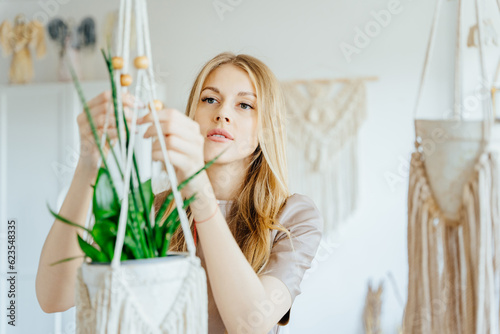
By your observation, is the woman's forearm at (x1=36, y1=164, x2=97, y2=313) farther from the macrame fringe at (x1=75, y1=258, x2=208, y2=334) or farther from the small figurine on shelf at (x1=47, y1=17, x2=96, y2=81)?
the small figurine on shelf at (x1=47, y1=17, x2=96, y2=81)

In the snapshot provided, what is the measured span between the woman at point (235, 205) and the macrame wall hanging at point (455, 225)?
0.27 metres

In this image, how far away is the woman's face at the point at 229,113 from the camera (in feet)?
3.72

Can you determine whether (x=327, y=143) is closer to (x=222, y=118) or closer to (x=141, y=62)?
(x=222, y=118)

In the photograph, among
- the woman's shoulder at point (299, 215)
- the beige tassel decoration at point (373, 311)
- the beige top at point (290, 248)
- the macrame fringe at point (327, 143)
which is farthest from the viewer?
the macrame fringe at point (327, 143)

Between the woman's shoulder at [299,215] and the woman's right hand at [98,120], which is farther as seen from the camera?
the woman's shoulder at [299,215]

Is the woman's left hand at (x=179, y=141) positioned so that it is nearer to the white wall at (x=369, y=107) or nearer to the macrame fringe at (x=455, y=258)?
the macrame fringe at (x=455, y=258)

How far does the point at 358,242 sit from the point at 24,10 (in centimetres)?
272

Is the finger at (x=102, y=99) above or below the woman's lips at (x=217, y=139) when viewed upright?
above

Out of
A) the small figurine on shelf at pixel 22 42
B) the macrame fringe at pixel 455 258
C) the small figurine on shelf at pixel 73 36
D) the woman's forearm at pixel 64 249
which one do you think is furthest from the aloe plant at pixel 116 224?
the small figurine on shelf at pixel 22 42

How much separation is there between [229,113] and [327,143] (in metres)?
1.87

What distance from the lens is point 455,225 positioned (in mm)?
777

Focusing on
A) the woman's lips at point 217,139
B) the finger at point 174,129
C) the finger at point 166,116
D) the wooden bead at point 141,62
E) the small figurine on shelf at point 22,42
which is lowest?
the woman's lips at point 217,139

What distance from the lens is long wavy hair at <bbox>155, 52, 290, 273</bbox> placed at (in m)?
1.20

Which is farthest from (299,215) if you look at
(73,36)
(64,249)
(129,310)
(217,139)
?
(73,36)
